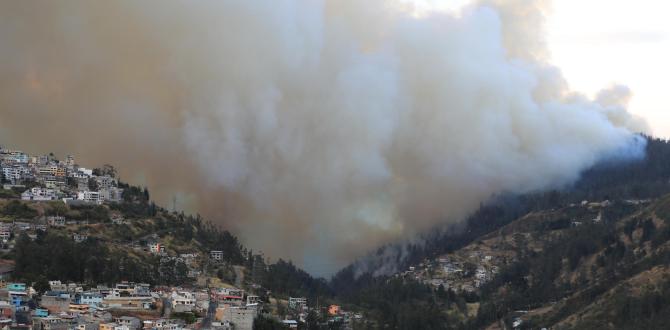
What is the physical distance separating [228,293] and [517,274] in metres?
32.7

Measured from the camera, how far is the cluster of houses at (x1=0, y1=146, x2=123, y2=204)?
83.1 metres

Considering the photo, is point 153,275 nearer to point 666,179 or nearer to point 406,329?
point 406,329

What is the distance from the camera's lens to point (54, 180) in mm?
87625

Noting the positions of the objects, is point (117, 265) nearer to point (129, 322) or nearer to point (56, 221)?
point (56, 221)

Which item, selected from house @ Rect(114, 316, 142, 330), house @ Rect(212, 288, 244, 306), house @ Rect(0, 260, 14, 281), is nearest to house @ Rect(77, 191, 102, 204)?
house @ Rect(212, 288, 244, 306)

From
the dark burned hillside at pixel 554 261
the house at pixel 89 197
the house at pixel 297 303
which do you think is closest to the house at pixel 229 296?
the house at pixel 297 303

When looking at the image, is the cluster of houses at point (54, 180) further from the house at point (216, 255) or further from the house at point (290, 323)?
the house at point (290, 323)

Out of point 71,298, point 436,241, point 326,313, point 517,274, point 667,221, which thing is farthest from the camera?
point 436,241

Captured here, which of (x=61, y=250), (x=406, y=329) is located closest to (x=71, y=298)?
(x=61, y=250)

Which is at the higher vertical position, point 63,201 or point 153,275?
point 63,201

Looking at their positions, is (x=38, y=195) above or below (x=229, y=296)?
above

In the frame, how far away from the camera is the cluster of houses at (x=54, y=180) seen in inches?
3273

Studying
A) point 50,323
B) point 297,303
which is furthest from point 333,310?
point 50,323

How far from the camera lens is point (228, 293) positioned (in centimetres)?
7150
